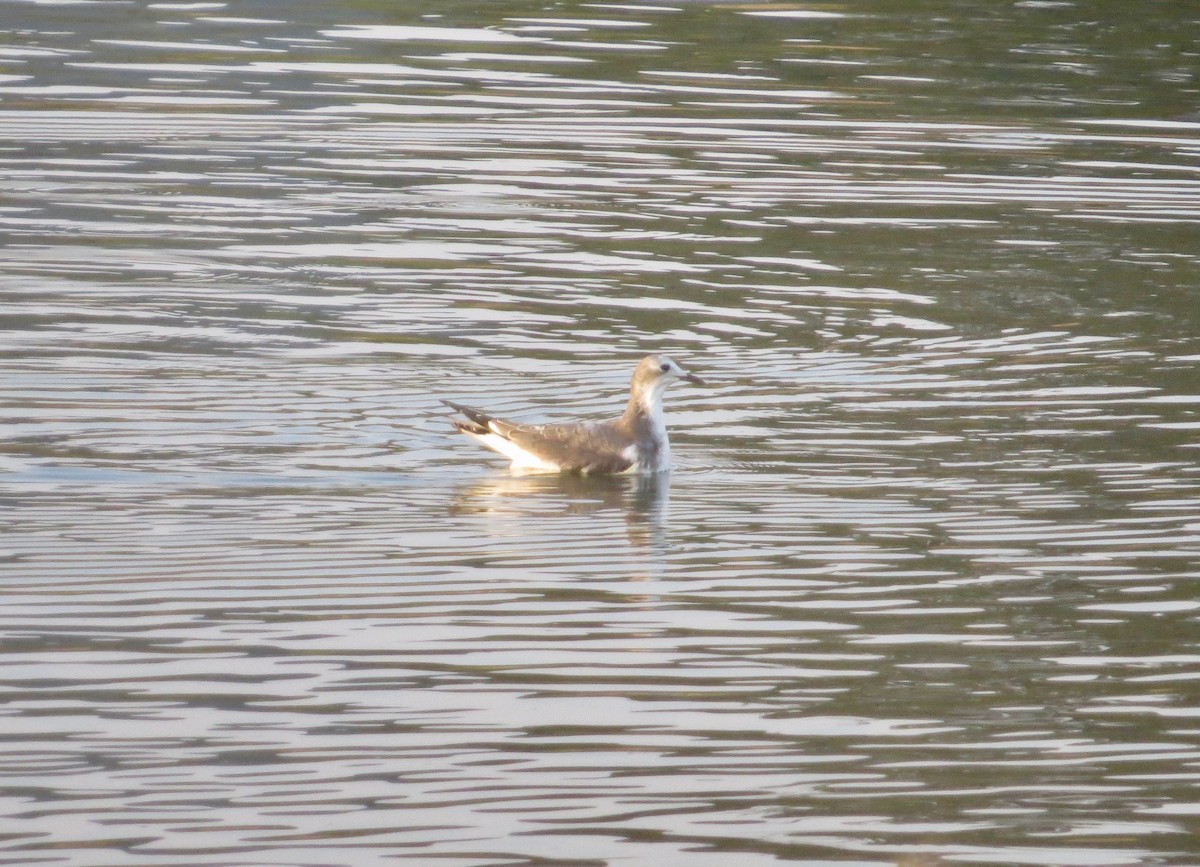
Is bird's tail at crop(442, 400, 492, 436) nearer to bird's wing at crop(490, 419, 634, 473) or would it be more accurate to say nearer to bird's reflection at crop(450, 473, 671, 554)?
bird's wing at crop(490, 419, 634, 473)

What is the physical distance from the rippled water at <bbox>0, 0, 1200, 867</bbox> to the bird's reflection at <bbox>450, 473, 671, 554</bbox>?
0.15 ft

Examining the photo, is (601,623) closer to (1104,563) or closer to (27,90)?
(1104,563)

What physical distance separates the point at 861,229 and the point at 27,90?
29.9ft

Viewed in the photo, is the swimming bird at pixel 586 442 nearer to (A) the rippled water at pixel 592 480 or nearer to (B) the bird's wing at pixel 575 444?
(B) the bird's wing at pixel 575 444

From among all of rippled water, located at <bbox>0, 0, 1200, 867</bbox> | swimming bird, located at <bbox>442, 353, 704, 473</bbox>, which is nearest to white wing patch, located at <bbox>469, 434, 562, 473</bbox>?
swimming bird, located at <bbox>442, 353, 704, 473</bbox>

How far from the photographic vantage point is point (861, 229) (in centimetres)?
1859

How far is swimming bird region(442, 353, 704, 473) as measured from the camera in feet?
40.0

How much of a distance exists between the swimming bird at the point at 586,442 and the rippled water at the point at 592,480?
22cm

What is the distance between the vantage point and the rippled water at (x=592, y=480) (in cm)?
754

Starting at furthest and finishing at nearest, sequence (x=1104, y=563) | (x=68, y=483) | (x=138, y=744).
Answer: (x=68, y=483) < (x=1104, y=563) < (x=138, y=744)

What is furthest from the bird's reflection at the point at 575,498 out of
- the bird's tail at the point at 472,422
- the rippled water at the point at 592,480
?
the bird's tail at the point at 472,422

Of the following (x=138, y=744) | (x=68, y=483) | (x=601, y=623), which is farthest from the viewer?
(x=68, y=483)

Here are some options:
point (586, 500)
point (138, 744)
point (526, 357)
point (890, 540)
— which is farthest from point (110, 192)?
point (138, 744)

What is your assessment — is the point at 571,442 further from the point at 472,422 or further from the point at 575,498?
the point at 472,422
